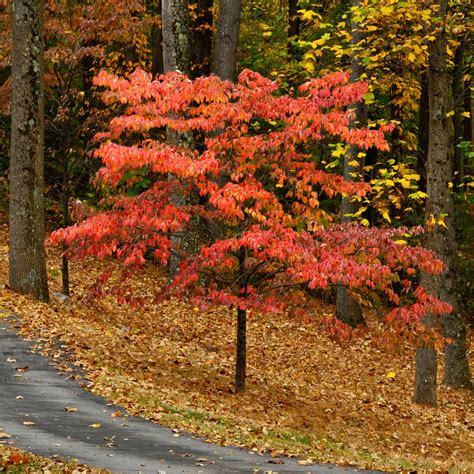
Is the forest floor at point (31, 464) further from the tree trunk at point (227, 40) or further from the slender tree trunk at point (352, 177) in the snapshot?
the tree trunk at point (227, 40)

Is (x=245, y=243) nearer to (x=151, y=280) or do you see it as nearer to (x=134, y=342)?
(x=134, y=342)

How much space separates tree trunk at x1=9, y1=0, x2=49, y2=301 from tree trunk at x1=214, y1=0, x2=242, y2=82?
593 cm

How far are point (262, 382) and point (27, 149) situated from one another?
20.8 ft

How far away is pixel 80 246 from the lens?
12438 mm

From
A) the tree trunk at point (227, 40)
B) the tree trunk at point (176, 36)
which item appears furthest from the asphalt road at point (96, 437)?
the tree trunk at point (227, 40)

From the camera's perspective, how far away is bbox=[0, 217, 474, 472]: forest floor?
1152cm

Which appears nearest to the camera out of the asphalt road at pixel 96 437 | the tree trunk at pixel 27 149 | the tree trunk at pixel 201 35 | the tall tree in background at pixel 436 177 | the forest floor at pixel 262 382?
the asphalt road at pixel 96 437

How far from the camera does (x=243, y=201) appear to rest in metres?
11.9

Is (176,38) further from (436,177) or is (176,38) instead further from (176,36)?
(436,177)

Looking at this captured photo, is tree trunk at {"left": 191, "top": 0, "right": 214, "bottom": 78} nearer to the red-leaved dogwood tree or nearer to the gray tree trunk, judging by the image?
the gray tree trunk

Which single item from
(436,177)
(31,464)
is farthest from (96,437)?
(436,177)

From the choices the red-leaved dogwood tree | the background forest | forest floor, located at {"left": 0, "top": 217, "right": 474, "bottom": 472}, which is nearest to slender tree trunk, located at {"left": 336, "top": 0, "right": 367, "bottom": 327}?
the background forest

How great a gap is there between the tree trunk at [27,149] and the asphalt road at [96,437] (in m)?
4.27

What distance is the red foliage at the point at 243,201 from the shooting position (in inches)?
462
